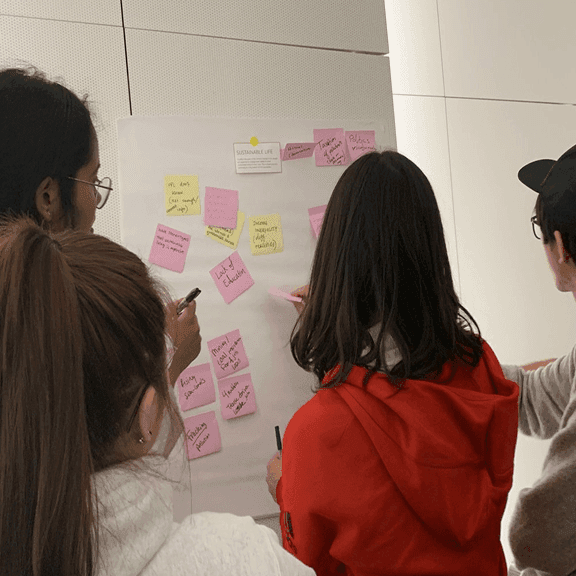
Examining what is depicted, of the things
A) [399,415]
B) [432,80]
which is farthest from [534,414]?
[432,80]

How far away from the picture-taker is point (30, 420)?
53 centimetres

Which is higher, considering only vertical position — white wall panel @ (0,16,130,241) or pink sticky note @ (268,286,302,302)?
white wall panel @ (0,16,130,241)

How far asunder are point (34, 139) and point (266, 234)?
2.79 ft

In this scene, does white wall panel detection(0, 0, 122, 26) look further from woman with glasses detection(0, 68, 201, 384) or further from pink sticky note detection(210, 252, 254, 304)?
pink sticky note detection(210, 252, 254, 304)

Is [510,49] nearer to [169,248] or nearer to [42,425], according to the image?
[169,248]

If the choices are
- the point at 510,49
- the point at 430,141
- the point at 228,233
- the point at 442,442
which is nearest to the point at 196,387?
the point at 228,233

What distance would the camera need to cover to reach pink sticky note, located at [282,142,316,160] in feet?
6.07

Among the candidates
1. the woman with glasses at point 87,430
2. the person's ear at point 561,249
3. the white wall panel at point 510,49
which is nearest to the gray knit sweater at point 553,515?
the person's ear at point 561,249

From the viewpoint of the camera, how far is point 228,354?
1.74m

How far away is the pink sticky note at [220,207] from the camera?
175cm

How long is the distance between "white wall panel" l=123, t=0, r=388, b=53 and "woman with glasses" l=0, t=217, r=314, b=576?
127 cm

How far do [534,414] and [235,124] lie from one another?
111cm

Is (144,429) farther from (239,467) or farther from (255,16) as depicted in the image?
(255,16)

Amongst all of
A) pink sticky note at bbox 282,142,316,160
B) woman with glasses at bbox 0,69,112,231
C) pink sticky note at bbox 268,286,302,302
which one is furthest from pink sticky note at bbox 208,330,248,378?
woman with glasses at bbox 0,69,112,231
